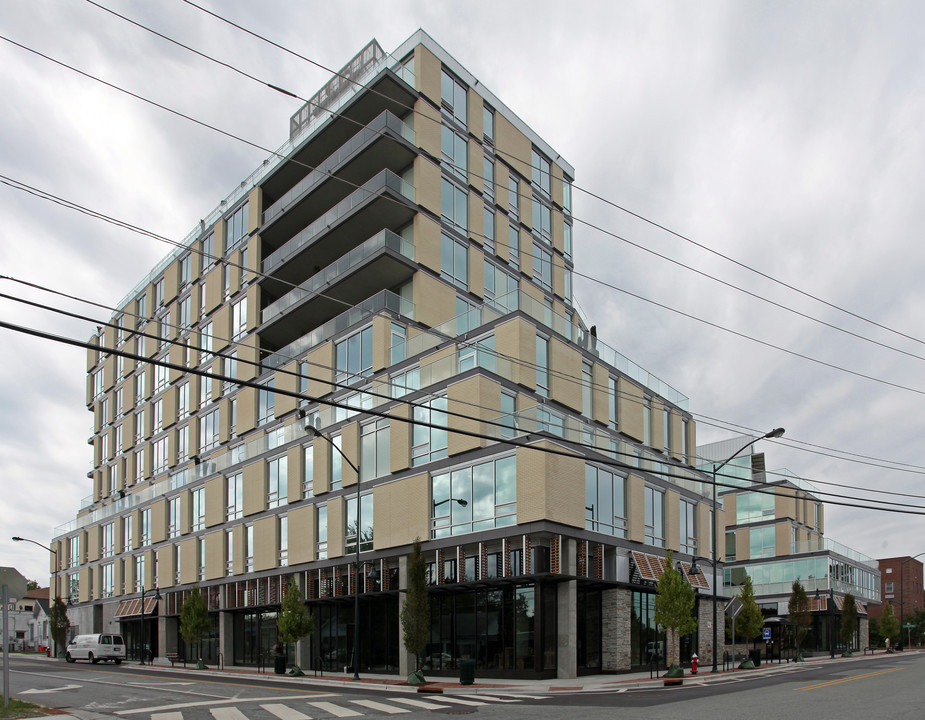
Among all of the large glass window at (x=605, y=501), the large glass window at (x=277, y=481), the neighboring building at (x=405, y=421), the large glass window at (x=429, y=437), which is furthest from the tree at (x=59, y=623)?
the large glass window at (x=605, y=501)

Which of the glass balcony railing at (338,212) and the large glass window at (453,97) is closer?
the glass balcony railing at (338,212)

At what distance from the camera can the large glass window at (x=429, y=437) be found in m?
33.6

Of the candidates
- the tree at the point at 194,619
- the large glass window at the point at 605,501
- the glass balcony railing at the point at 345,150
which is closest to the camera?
the large glass window at the point at 605,501

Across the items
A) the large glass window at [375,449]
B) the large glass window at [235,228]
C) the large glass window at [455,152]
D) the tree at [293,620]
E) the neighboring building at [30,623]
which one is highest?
the large glass window at [455,152]

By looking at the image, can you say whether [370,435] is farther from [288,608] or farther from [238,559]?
[238,559]

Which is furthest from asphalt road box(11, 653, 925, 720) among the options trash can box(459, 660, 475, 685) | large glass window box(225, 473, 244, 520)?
large glass window box(225, 473, 244, 520)

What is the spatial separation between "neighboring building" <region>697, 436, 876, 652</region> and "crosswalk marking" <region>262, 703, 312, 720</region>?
47.7m

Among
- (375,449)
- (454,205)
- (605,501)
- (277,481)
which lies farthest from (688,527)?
(277,481)

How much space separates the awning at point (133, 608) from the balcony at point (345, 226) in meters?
23.9

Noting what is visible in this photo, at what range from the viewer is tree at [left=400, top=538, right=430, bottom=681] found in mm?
28922

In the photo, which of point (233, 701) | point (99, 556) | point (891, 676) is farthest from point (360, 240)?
point (99, 556)

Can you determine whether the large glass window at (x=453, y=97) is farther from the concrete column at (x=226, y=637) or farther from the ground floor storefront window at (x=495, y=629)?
the concrete column at (x=226, y=637)

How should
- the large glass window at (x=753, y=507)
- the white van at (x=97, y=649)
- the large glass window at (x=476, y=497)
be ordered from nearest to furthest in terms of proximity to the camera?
the large glass window at (x=476, y=497)
the white van at (x=97, y=649)
the large glass window at (x=753, y=507)

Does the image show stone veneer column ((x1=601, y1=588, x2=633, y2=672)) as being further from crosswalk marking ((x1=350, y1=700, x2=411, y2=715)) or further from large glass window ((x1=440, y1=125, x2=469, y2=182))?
large glass window ((x1=440, y1=125, x2=469, y2=182))
